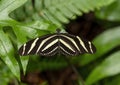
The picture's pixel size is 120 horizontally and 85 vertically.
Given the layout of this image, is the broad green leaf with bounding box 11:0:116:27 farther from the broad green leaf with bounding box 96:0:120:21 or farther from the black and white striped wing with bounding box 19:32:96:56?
the black and white striped wing with bounding box 19:32:96:56

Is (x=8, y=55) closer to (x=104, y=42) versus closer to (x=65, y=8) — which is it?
(x=65, y=8)

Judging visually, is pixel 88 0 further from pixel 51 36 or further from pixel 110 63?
pixel 51 36

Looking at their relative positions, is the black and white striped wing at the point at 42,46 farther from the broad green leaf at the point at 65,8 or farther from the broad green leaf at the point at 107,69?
the broad green leaf at the point at 107,69

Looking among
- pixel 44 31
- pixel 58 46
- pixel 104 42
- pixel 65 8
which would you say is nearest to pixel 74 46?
pixel 58 46

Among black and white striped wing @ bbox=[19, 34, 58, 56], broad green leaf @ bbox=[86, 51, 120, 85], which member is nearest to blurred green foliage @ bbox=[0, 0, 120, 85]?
broad green leaf @ bbox=[86, 51, 120, 85]

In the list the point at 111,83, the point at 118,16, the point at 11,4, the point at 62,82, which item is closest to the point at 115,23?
the point at 118,16

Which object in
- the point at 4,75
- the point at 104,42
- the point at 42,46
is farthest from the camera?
the point at 104,42
